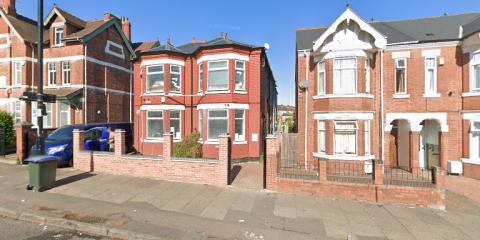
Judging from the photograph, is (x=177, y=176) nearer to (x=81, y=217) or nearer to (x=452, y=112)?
(x=81, y=217)

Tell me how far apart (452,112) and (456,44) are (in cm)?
324

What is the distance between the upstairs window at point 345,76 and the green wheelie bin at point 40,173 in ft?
38.3

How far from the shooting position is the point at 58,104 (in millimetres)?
18859

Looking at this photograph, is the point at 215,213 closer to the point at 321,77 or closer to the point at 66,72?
the point at 321,77

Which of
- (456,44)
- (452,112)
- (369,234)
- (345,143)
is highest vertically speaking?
(456,44)

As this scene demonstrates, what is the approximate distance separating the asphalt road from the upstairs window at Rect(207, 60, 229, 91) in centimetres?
1041

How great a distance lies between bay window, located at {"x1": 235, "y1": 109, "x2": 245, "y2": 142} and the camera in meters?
14.6

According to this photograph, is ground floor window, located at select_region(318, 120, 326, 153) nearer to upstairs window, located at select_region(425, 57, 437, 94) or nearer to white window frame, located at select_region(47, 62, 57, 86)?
upstairs window, located at select_region(425, 57, 437, 94)

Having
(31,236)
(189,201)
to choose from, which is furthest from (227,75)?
(31,236)

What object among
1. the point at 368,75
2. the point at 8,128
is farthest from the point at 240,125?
the point at 8,128

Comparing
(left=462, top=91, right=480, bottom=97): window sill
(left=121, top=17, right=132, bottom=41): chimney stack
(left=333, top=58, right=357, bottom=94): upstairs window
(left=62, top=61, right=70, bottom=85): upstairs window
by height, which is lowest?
(left=462, top=91, right=480, bottom=97): window sill

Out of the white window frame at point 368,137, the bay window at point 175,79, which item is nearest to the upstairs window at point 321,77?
the white window frame at point 368,137

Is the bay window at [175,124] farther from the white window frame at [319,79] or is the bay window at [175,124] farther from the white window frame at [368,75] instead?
the white window frame at [368,75]

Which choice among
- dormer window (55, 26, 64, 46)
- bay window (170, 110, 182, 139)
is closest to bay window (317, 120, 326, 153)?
bay window (170, 110, 182, 139)
